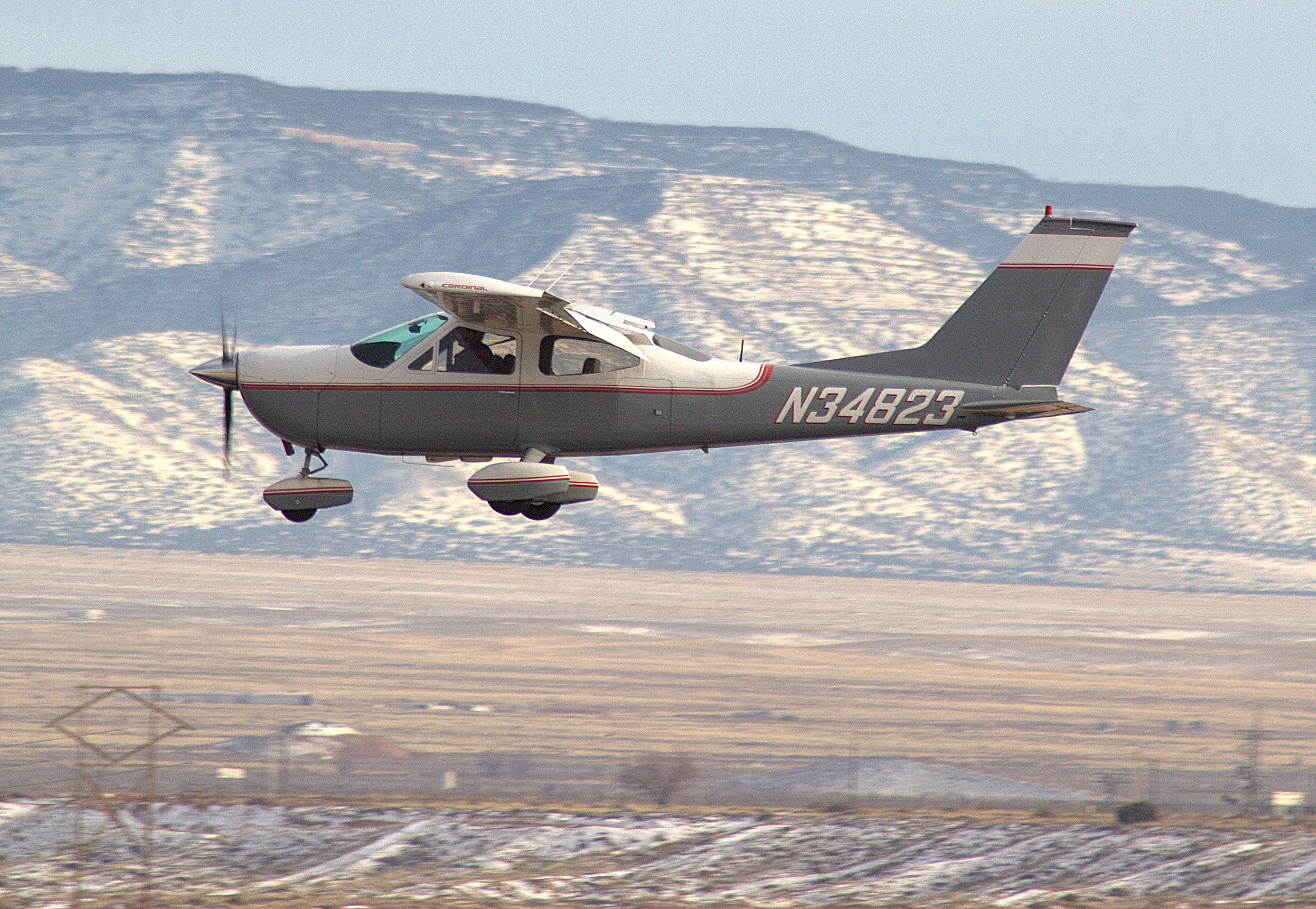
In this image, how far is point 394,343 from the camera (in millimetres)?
23484

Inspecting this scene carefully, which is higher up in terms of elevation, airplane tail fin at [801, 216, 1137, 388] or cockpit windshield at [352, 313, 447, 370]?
airplane tail fin at [801, 216, 1137, 388]

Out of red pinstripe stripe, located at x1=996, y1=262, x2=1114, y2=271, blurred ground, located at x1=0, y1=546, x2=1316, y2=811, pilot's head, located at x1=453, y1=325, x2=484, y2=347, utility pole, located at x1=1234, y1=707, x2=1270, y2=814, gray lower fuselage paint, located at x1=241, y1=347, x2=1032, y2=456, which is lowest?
blurred ground, located at x1=0, y1=546, x2=1316, y2=811

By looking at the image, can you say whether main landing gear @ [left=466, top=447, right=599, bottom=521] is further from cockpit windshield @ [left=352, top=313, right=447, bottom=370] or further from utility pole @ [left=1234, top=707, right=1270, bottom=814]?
utility pole @ [left=1234, top=707, right=1270, bottom=814]

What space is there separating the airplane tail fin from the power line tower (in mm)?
32336

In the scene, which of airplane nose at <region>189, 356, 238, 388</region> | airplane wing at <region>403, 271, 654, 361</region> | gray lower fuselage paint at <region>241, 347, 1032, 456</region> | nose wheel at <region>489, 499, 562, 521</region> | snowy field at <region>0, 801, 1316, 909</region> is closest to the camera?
airplane wing at <region>403, 271, 654, 361</region>

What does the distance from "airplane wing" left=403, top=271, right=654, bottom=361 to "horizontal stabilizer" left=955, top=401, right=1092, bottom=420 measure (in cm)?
480

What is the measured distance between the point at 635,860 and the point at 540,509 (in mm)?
69502

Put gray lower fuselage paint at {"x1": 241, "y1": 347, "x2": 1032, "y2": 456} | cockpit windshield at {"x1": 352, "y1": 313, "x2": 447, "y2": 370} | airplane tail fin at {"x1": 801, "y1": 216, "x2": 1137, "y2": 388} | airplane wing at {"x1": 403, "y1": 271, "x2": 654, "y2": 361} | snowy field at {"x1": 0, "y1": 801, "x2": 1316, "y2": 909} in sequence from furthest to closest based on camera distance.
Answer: snowy field at {"x1": 0, "y1": 801, "x2": 1316, "y2": 909} < airplane tail fin at {"x1": 801, "y1": 216, "x2": 1137, "y2": 388} < cockpit windshield at {"x1": 352, "y1": 313, "x2": 447, "y2": 370} < gray lower fuselage paint at {"x1": 241, "y1": 347, "x2": 1032, "y2": 456} < airplane wing at {"x1": 403, "y1": 271, "x2": 654, "y2": 361}

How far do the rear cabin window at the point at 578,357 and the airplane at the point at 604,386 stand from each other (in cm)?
2

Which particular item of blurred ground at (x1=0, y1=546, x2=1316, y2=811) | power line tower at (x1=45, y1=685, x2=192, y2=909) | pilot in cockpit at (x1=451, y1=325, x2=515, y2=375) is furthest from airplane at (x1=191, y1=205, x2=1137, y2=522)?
blurred ground at (x1=0, y1=546, x2=1316, y2=811)

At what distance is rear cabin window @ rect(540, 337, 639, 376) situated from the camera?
22984mm

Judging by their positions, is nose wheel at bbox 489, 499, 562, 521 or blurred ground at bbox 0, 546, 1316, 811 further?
blurred ground at bbox 0, 546, 1316, 811

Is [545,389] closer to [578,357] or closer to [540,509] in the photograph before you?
[578,357]

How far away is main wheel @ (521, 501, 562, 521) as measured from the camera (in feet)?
76.1
